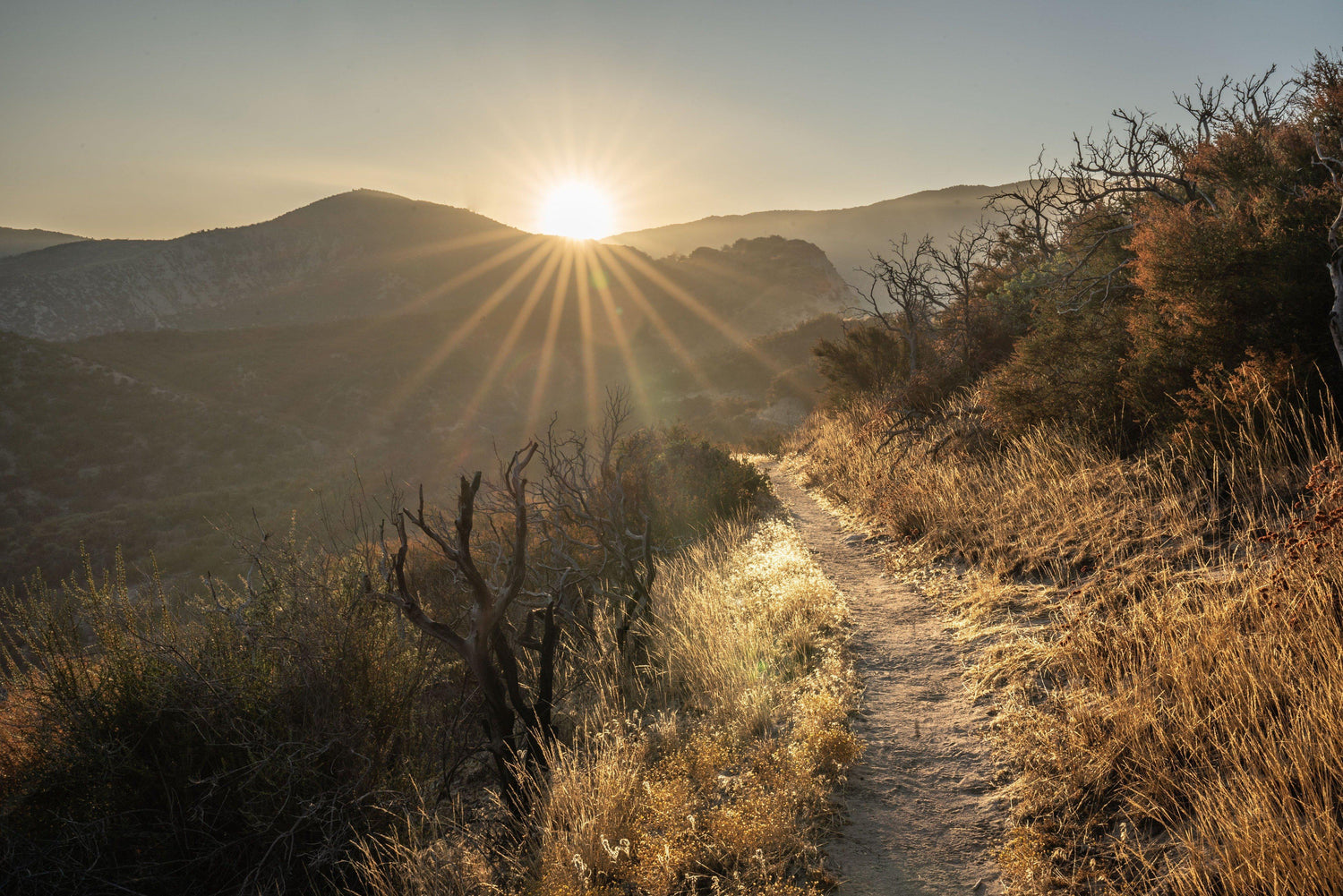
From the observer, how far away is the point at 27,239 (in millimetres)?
133000

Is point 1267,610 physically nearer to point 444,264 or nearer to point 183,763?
point 183,763

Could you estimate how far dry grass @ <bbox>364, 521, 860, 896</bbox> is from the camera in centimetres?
327

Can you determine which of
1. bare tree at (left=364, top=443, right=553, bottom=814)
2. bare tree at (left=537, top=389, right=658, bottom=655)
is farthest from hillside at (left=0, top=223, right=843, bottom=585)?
bare tree at (left=364, top=443, right=553, bottom=814)

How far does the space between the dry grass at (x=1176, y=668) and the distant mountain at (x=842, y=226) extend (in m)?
116

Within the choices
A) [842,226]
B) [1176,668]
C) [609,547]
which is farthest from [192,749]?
[842,226]

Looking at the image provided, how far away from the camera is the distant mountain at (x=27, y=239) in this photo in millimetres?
126750

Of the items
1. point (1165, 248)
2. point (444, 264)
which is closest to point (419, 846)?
point (1165, 248)

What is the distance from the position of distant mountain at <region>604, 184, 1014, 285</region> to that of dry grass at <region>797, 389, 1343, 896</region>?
11600cm

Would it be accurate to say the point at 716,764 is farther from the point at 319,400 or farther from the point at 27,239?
the point at 27,239

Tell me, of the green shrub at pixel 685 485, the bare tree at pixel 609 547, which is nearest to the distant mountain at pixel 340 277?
the green shrub at pixel 685 485

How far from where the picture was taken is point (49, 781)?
386cm

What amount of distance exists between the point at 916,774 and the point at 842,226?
451 ft

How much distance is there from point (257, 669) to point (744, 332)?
65.4m

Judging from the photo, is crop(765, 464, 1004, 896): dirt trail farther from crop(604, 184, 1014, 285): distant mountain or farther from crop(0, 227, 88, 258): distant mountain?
crop(0, 227, 88, 258): distant mountain
